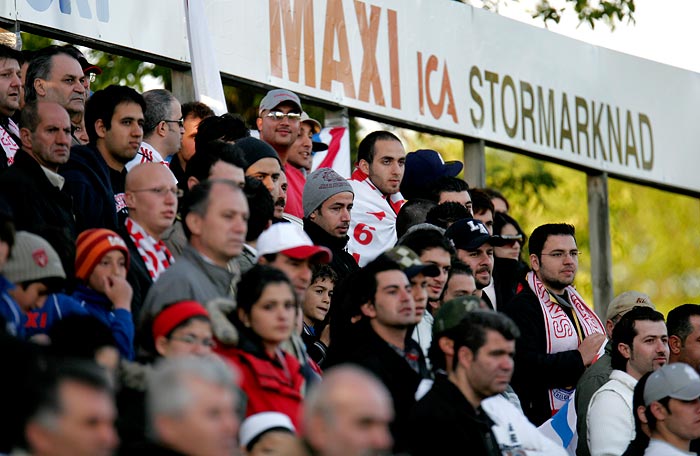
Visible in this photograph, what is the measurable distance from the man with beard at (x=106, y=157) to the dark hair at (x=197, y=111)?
4.37ft

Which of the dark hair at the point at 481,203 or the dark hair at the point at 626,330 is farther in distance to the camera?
the dark hair at the point at 481,203

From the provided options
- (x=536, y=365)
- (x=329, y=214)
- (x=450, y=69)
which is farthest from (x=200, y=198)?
(x=450, y=69)

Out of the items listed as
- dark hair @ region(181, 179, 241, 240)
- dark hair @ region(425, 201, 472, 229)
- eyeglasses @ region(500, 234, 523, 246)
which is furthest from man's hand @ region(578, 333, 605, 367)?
dark hair @ region(181, 179, 241, 240)

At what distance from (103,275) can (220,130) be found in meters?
2.35

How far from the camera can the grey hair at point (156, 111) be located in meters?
9.21

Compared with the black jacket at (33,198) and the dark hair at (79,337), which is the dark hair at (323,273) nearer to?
the black jacket at (33,198)

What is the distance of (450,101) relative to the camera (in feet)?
45.9

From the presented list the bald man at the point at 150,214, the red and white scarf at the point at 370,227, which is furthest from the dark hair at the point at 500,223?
the bald man at the point at 150,214

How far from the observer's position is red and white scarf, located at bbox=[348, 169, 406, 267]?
10.4 meters

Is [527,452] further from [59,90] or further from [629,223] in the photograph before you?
[629,223]

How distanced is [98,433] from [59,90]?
4.43m

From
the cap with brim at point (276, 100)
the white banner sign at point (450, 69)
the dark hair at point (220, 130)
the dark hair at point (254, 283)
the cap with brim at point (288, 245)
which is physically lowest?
the dark hair at point (254, 283)

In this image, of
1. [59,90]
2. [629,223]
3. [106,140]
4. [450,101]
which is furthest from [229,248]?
[629,223]

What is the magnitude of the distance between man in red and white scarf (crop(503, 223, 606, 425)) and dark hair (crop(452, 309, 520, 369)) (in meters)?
2.11
